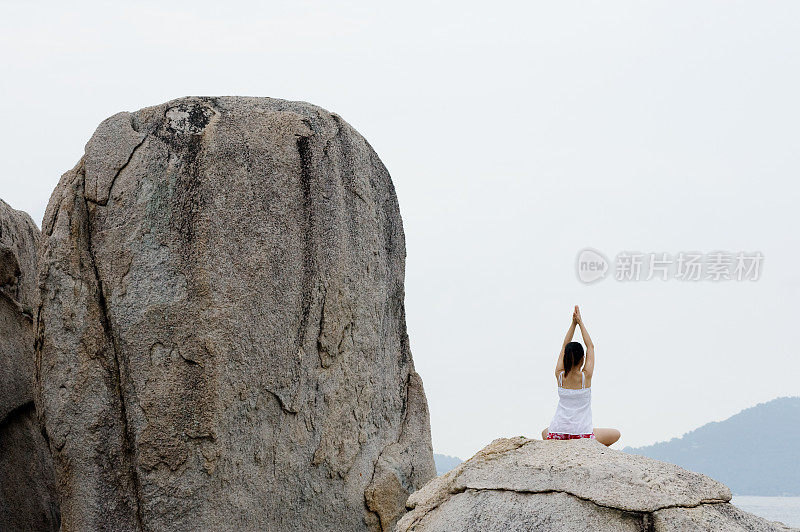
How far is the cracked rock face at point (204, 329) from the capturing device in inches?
221

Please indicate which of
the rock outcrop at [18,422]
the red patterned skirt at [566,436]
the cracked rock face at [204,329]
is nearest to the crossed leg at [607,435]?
the red patterned skirt at [566,436]

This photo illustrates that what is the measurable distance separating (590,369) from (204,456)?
299cm

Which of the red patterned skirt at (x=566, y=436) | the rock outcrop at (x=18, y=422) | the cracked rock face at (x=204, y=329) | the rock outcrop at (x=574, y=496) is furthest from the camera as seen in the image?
the rock outcrop at (x=18, y=422)

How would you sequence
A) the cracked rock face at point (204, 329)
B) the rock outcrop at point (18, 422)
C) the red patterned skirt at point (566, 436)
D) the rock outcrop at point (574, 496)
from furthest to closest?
the rock outcrop at point (18, 422) < the red patterned skirt at point (566, 436) < the cracked rock face at point (204, 329) < the rock outcrop at point (574, 496)

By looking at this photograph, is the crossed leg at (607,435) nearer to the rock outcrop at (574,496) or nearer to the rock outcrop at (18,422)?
the rock outcrop at (574,496)

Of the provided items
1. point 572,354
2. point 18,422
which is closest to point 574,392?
point 572,354

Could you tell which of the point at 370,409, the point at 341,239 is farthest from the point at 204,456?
the point at 341,239

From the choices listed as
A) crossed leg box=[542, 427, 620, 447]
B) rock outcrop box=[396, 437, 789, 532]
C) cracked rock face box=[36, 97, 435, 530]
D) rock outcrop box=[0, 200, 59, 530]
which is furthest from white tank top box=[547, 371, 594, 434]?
rock outcrop box=[0, 200, 59, 530]

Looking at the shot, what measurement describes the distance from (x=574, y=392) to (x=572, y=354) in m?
0.30

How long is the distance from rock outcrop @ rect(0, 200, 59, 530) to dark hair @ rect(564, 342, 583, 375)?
4.31 meters

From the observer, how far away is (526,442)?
204 inches

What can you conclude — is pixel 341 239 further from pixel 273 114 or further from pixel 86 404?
pixel 86 404

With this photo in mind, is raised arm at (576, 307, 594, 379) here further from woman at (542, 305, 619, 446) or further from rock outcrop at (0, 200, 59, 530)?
rock outcrop at (0, 200, 59, 530)

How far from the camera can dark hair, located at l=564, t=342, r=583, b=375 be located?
22.5 feet
